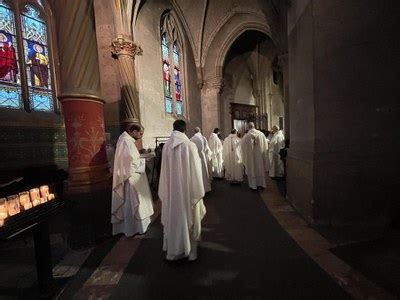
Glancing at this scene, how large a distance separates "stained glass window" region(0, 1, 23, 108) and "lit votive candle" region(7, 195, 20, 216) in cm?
489

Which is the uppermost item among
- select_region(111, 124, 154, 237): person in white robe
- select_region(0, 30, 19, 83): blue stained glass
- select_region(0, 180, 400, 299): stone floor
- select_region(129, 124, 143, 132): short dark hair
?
select_region(0, 30, 19, 83): blue stained glass

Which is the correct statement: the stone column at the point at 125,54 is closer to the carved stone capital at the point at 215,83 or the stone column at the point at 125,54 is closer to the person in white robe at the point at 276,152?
the person in white robe at the point at 276,152

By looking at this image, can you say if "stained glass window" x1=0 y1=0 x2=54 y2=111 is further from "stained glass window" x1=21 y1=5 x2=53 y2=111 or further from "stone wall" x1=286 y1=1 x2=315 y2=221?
"stone wall" x1=286 y1=1 x2=315 y2=221

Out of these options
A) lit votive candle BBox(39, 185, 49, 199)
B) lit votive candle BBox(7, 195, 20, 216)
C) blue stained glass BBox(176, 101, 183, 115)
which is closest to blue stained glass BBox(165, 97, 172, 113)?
blue stained glass BBox(176, 101, 183, 115)

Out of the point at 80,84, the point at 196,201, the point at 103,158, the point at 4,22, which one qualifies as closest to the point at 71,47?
the point at 80,84

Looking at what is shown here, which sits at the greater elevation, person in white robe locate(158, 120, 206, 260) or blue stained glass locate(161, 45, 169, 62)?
blue stained glass locate(161, 45, 169, 62)

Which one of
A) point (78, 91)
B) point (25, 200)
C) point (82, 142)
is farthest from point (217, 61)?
point (25, 200)

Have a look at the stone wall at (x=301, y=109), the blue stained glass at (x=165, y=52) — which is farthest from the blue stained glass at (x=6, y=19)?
the stone wall at (x=301, y=109)

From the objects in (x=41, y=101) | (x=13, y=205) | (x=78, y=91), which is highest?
(x=41, y=101)

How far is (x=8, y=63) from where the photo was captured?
5.84m

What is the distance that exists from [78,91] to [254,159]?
4.65 meters

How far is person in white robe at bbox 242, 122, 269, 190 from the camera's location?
6.51 metres

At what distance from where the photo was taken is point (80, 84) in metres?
3.59

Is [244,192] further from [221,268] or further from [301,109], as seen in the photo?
[221,268]
